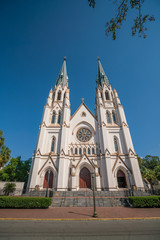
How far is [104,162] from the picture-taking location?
19.1 m

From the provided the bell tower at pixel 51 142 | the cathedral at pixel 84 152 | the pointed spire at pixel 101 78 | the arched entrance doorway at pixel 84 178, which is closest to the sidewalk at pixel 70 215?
the cathedral at pixel 84 152

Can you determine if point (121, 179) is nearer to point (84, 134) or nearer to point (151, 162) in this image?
point (84, 134)

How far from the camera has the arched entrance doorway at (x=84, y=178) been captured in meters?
18.8

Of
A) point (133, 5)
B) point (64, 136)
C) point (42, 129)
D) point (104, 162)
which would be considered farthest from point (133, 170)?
point (133, 5)

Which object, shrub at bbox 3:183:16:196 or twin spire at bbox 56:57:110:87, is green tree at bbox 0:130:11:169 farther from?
twin spire at bbox 56:57:110:87

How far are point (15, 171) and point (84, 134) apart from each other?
17.9 m

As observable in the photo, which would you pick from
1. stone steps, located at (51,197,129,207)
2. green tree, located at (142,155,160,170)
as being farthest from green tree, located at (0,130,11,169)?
green tree, located at (142,155,160,170)

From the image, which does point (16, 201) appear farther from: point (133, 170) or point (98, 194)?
point (133, 170)

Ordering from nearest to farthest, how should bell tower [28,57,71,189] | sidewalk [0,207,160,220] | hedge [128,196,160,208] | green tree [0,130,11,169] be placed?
sidewalk [0,207,160,220] → hedge [128,196,160,208] → bell tower [28,57,71,189] → green tree [0,130,11,169]

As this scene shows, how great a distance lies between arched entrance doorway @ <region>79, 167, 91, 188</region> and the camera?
18844 mm

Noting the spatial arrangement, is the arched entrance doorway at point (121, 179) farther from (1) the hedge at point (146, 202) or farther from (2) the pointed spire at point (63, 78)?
(2) the pointed spire at point (63, 78)

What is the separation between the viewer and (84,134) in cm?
2397

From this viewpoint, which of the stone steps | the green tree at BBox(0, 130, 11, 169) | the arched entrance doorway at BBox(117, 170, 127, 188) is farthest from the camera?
the green tree at BBox(0, 130, 11, 169)

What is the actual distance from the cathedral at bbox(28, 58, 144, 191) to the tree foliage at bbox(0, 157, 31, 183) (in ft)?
27.2
